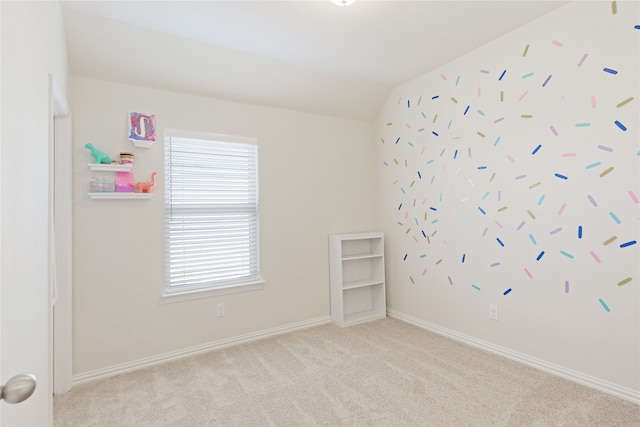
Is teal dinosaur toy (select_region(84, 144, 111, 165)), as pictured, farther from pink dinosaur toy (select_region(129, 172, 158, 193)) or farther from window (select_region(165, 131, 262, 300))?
window (select_region(165, 131, 262, 300))

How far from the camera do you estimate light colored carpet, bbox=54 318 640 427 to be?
78.6 inches

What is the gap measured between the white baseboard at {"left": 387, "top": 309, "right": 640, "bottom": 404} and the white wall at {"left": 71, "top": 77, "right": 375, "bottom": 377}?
3.96ft

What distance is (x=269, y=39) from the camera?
267cm

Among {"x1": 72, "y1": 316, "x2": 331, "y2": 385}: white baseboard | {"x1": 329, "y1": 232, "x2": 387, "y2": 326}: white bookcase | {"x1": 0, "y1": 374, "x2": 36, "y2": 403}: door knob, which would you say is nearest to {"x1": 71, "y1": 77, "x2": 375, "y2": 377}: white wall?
{"x1": 72, "y1": 316, "x2": 331, "y2": 385}: white baseboard

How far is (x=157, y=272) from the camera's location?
283 cm

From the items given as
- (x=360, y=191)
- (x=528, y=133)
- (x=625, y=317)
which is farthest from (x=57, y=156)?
(x=625, y=317)

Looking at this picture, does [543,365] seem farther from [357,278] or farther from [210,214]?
[210,214]

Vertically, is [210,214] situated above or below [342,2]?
below

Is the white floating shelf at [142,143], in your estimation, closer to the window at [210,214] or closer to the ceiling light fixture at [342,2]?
the window at [210,214]

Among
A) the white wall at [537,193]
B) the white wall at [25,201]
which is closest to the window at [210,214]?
the white wall at [25,201]

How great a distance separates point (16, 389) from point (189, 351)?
98.9 inches

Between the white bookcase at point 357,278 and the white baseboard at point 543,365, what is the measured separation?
0.52m

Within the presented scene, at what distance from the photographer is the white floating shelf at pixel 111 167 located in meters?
2.53

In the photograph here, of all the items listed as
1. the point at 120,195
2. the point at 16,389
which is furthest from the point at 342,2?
the point at 16,389
